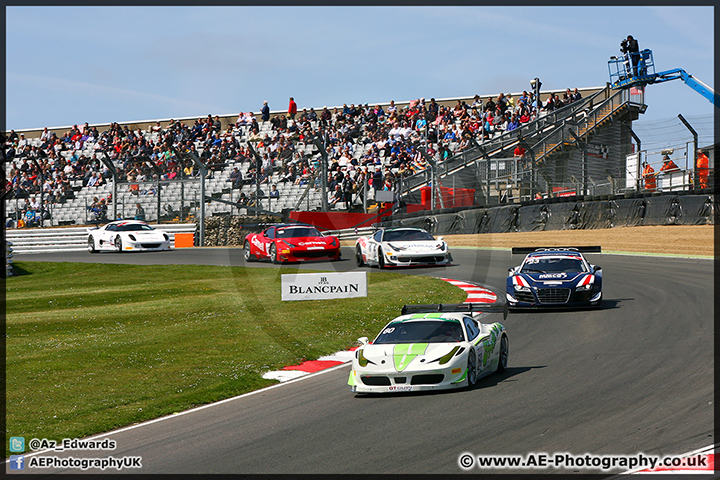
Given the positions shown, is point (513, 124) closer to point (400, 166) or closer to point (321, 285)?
point (400, 166)

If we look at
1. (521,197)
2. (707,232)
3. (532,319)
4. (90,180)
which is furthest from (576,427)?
(90,180)

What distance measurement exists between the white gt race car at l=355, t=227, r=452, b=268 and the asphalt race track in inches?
341

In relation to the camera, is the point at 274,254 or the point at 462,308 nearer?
the point at 462,308

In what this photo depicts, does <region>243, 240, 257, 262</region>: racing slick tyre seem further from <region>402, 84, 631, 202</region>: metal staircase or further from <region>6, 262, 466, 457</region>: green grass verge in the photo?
<region>402, 84, 631, 202</region>: metal staircase

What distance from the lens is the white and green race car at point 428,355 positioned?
9203 millimetres

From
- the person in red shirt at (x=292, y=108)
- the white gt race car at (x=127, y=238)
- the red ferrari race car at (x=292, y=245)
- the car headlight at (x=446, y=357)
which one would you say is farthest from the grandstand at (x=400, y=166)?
the car headlight at (x=446, y=357)

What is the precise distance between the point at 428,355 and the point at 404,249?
12.5 m

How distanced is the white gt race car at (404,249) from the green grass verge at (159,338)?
0.73 m

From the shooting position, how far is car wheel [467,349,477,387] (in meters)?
9.38

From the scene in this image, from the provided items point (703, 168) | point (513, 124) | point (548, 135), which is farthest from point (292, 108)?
point (703, 168)

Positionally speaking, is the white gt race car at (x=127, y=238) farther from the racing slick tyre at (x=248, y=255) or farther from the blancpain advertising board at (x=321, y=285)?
the blancpain advertising board at (x=321, y=285)

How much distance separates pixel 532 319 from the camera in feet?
47.1

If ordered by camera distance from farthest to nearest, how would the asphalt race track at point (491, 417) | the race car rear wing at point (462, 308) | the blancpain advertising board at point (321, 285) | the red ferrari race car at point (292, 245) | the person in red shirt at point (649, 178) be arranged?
the person in red shirt at point (649, 178), the red ferrari race car at point (292, 245), the blancpain advertising board at point (321, 285), the race car rear wing at point (462, 308), the asphalt race track at point (491, 417)

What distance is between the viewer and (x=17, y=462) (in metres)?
7.41
